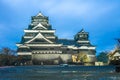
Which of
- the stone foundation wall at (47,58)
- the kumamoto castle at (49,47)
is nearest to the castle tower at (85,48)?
the kumamoto castle at (49,47)

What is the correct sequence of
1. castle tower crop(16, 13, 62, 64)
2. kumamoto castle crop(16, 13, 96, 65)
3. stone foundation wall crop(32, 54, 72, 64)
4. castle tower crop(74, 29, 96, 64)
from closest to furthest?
stone foundation wall crop(32, 54, 72, 64) < castle tower crop(16, 13, 62, 64) < kumamoto castle crop(16, 13, 96, 65) < castle tower crop(74, 29, 96, 64)

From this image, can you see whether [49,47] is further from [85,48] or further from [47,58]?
[85,48]

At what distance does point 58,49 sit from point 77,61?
8475mm

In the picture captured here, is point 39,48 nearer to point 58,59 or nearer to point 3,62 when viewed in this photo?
point 58,59

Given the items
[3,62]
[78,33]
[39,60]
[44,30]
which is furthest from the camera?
[78,33]

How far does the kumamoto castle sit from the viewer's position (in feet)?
445

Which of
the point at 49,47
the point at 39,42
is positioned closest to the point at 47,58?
A: the point at 49,47

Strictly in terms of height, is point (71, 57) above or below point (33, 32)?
below

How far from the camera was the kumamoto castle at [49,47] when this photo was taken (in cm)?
13550

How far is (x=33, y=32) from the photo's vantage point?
145000 mm

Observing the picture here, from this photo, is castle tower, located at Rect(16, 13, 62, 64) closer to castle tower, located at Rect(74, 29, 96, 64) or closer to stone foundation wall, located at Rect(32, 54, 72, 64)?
stone foundation wall, located at Rect(32, 54, 72, 64)

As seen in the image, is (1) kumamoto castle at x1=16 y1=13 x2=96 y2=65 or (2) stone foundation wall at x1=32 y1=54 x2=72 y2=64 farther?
(1) kumamoto castle at x1=16 y1=13 x2=96 y2=65

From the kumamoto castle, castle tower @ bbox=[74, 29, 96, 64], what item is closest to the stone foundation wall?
the kumamoto castle

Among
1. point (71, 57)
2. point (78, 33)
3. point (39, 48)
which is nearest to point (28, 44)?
point (39, 48)
